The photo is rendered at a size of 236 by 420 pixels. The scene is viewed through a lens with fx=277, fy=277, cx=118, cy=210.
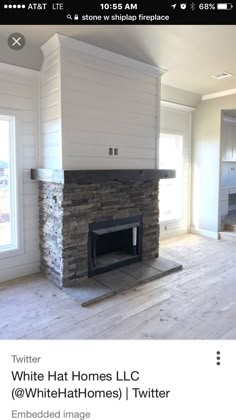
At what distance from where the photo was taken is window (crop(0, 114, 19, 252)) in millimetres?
3102

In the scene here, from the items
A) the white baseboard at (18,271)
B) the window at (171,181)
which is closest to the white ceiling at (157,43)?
the window at (171,181)

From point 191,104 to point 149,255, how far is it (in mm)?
2909

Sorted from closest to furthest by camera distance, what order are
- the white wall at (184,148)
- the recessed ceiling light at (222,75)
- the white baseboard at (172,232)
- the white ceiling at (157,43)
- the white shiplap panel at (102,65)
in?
the white ceiling at (157,43), the white shiplap panel at (102,65), the recessed ceiling light at (222,75), the white wall at (184,148), the white baseboard at (172,232)

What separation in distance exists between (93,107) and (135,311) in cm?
213

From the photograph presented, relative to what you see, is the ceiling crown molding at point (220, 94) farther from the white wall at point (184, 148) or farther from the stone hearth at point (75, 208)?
the stone hearth at point (75, 208)

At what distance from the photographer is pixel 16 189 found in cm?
315

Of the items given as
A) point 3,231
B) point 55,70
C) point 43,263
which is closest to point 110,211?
point 43,263

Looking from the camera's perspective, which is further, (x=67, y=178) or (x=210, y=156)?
(x=210, y=156)

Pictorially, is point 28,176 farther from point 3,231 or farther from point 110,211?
point 110,211

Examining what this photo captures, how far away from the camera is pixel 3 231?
10.7 feet

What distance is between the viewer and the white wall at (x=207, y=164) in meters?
4.85

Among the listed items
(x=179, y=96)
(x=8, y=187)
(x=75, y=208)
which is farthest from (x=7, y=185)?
(x=179, y=96)
